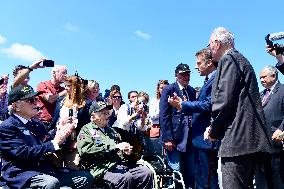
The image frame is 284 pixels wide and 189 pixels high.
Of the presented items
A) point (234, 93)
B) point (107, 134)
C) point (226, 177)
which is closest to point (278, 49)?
point (234, 93)

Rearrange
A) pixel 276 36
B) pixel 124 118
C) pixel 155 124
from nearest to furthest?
pixel 276 36
pixel 124 118
pixel 155 124

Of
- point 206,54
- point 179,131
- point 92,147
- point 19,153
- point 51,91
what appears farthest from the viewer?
point 51,91

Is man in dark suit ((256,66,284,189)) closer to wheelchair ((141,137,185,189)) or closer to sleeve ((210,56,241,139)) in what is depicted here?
sleeve ((210,56,241,139))

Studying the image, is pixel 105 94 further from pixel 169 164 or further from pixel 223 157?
pixel 223 157

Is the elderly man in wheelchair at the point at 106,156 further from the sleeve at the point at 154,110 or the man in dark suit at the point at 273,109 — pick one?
the sleeve at the point at 154,110

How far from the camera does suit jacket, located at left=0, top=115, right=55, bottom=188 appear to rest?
179 inches

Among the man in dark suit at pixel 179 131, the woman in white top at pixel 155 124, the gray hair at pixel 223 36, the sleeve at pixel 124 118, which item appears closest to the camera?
the gray hair at pixel 223 36

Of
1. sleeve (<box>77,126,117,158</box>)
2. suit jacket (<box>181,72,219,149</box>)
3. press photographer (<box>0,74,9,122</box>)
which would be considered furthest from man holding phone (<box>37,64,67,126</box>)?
suit jacket (<box>181,72,219,149</box>)

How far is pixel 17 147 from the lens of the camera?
15.0 ft

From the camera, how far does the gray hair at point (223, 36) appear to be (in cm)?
423

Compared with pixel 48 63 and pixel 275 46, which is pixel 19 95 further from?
pixel 275 46

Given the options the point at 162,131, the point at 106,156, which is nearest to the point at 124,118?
the point at 162,131

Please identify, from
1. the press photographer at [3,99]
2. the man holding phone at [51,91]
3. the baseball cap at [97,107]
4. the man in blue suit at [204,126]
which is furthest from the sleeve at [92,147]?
the press photographer at [3,99]

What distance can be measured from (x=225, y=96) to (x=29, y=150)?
231 centimetres
